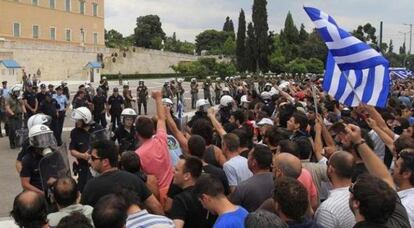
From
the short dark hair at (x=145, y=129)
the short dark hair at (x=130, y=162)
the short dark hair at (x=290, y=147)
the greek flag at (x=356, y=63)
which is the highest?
the greek flag at (x=356, y=63)

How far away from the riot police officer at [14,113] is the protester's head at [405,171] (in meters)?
12.9

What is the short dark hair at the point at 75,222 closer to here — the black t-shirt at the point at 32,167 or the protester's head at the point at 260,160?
the protester's head at the point at 260,160

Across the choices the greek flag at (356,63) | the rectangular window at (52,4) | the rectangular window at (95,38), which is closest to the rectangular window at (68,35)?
the rectangular window at (52,4)

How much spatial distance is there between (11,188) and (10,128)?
17.9ft

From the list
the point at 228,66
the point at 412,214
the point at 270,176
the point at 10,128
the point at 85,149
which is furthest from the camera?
the point at 228,66

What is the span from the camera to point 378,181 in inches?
147

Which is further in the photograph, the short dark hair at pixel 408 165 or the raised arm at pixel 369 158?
the raised arm at pixel 369 158

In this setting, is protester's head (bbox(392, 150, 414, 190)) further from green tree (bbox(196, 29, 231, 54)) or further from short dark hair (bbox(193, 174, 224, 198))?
green tree (bbox(196, 29, 231, 54))

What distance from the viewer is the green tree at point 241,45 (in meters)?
70.1

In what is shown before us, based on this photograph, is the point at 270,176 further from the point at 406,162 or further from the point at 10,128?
the point at 10,128

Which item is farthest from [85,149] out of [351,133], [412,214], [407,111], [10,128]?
[10,128]

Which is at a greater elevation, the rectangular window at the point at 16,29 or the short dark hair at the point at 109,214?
the rectangular window at the point at 16,29

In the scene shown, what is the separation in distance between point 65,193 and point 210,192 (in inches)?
45.3

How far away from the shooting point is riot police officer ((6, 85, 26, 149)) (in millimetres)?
15547
